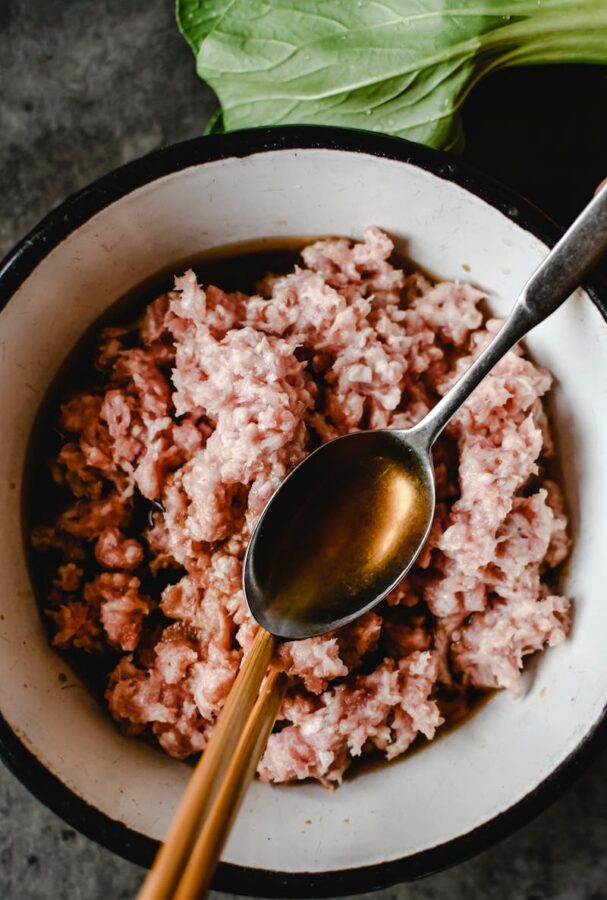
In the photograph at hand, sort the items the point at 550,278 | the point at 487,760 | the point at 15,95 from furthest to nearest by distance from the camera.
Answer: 1. the point at 15,95
2. the point at 487,760
3. the point at 550,278

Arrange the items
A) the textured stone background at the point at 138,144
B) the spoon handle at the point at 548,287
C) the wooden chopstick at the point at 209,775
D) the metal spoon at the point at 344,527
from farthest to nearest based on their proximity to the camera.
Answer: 1. the textured stone background at the point at 138,144
2. the metal spoon at the point at 344,527
3. the spoon handle at the point at 548,287
4. the wooden chopstick at the point at 209,775

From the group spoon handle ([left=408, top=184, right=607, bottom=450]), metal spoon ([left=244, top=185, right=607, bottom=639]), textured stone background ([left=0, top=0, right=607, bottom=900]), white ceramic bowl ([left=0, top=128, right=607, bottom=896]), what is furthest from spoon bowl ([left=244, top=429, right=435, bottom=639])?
textured stone background ([left=0, top=0, right=607, bottom=900])

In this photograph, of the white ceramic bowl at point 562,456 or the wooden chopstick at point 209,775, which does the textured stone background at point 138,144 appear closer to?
the white ceramic bowl at point 562,456

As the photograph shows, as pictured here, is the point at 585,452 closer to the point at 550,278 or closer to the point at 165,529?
the point at 550,278

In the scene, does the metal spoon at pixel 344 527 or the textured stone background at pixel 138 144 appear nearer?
the metal spoon at pixel 344 527

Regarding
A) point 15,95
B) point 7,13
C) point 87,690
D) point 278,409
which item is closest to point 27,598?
point 87,690

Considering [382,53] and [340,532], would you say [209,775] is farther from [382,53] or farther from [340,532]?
[382,53]

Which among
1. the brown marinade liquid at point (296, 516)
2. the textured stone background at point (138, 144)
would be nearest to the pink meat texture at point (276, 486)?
the brown marinade liquid at point (296, 516)

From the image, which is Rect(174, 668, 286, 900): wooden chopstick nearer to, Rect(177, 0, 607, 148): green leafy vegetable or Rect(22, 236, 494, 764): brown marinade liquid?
Rect(22, 236, 494, 764): brown marinade liquid
